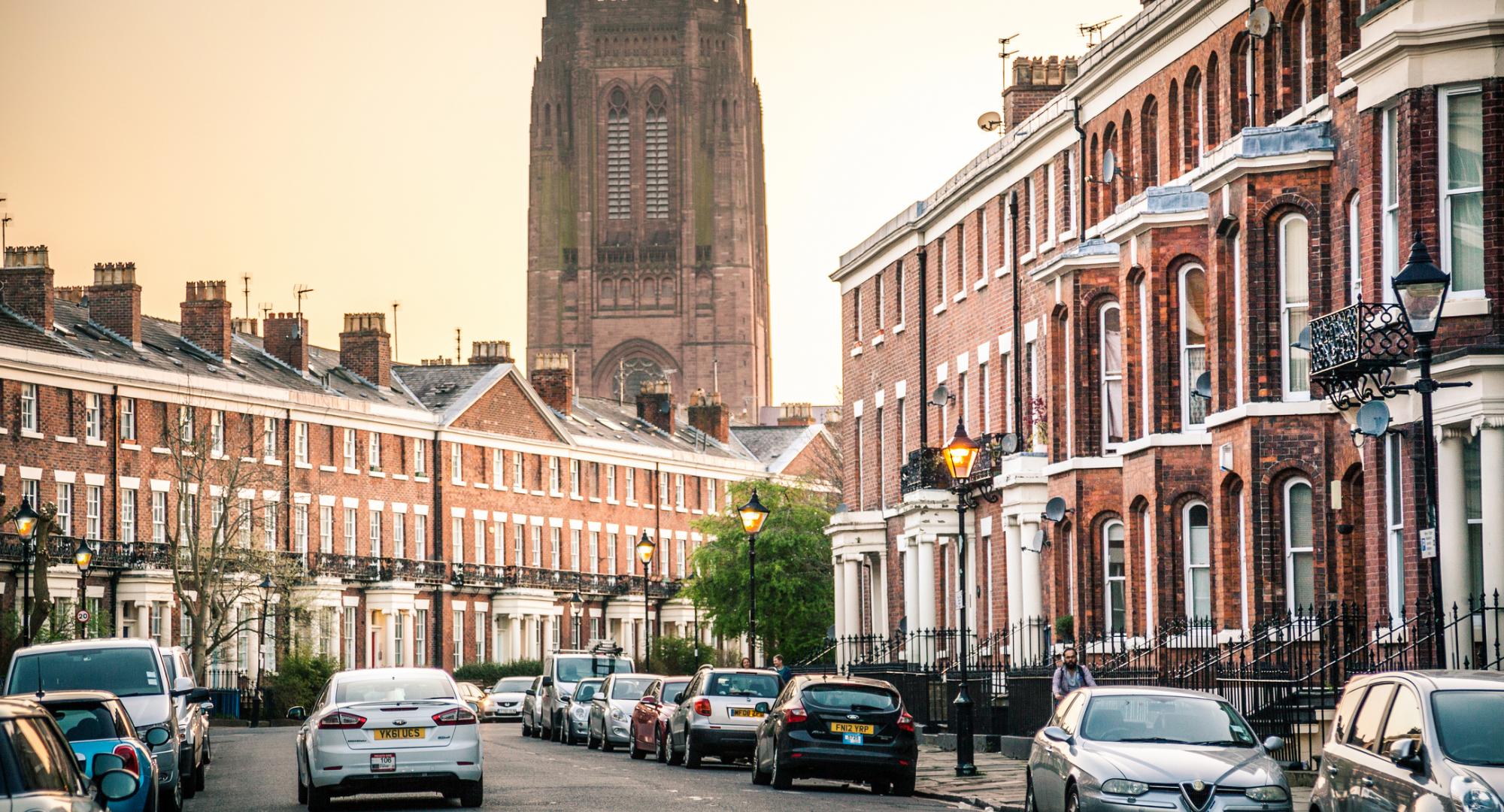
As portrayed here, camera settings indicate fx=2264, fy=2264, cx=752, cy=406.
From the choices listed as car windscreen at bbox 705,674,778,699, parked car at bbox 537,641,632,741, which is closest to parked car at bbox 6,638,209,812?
car windscreen at bbox 705,674,778,699

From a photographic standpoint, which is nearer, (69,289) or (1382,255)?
(1382,255)

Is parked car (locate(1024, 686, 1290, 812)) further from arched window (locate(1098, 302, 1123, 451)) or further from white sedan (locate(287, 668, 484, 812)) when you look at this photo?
arched window (locate(1098, 302, 1123, 451))

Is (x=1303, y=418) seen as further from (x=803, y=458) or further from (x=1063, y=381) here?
(x=803, y=458)

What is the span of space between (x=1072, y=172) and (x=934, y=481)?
957 cm

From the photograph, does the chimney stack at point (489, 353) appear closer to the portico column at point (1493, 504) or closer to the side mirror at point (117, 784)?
the portico column at point (1493, 504)

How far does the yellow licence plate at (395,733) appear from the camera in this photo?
23938 mm

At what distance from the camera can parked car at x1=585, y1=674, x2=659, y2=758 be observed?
4178 centimetres

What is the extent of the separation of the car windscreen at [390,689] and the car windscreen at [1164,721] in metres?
8.21

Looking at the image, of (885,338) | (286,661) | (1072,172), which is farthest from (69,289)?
(1072,172)

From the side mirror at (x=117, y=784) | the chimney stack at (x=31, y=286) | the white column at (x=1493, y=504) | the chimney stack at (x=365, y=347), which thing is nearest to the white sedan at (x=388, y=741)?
the white column at (x=1493, y=504)

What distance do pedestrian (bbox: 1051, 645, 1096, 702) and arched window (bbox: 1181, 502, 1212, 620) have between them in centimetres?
431

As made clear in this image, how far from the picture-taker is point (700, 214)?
476 ft

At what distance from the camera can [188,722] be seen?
90.5ft

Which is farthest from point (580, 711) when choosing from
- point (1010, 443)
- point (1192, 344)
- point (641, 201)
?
point (641, 201)
